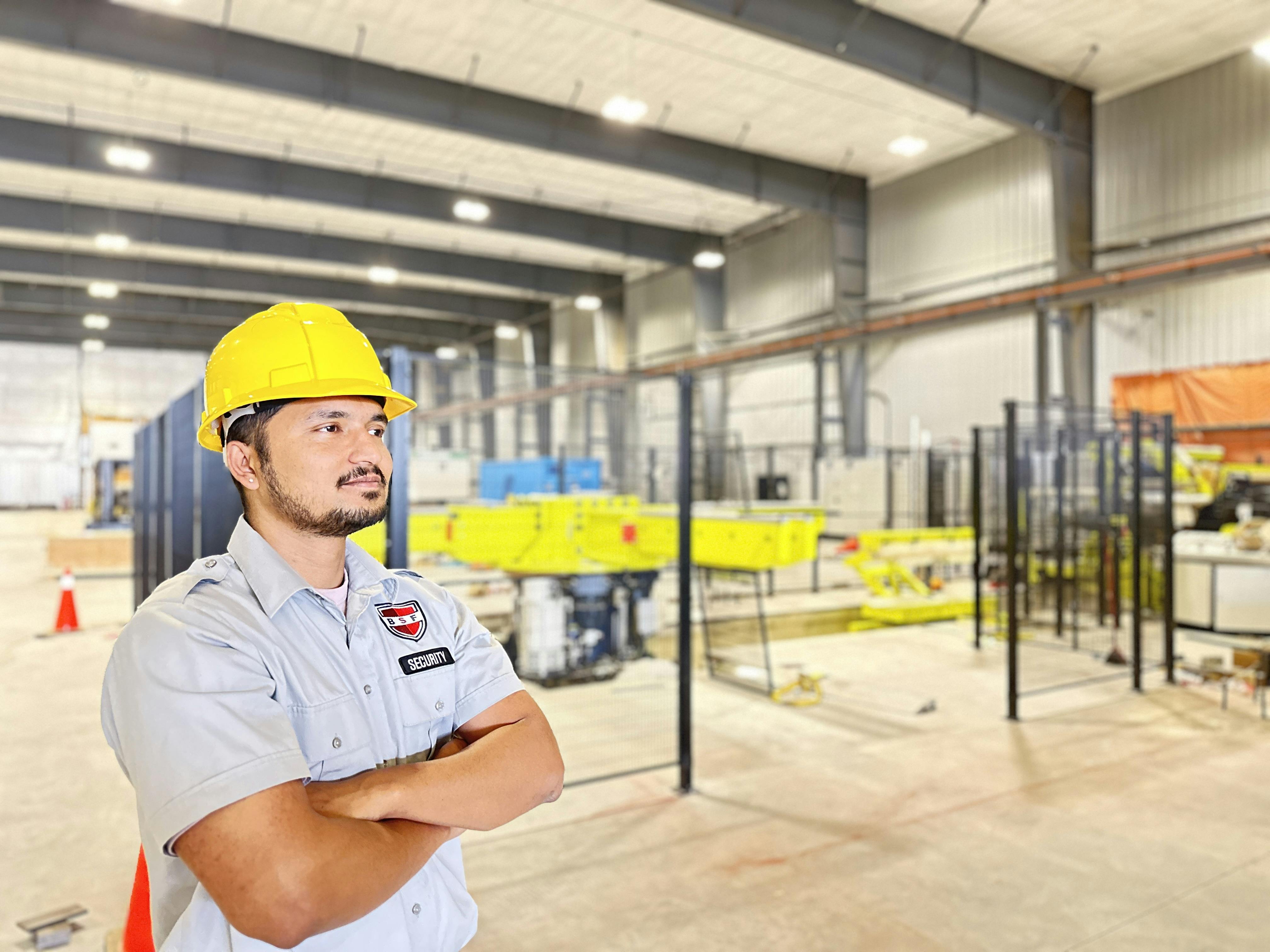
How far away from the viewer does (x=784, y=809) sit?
4.48 m

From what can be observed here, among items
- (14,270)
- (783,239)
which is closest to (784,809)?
(783,239)

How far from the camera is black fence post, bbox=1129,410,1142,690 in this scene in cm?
671

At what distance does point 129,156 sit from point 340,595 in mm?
15343

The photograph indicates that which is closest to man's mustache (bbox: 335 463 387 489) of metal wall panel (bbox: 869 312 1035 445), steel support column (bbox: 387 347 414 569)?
steel support column (bbox: 387 347 414 569)

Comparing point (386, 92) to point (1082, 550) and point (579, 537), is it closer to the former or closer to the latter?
point (579, 537)

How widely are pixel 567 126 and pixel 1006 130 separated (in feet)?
27.7

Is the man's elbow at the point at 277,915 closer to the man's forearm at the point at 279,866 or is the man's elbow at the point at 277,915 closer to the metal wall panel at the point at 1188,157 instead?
the man's forearm at the point at 279,866

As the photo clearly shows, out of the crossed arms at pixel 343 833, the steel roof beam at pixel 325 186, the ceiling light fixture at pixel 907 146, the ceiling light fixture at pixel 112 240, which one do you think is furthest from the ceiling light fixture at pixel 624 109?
the ceiling light fixture at pixel 112 240

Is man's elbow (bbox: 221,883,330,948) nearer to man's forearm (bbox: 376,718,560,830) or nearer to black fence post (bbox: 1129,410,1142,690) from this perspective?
man's forearm (bbox: 376,718,560,830)

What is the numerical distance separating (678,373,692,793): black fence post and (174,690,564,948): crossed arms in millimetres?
3063

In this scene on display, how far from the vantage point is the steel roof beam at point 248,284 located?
70.8 ft

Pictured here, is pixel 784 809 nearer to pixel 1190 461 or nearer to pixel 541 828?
pixel 541 828

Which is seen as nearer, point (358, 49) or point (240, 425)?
point (240, 425)

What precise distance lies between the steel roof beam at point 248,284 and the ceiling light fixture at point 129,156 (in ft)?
29.3
